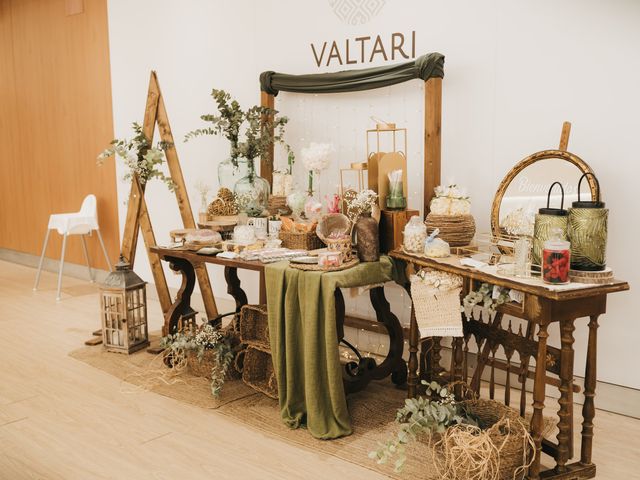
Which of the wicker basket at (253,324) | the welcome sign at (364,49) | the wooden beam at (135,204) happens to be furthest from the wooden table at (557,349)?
the wooden beam at (135,204)

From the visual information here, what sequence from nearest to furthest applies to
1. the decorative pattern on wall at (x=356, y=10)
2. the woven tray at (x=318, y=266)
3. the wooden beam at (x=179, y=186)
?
the woven tray at (x=318, y=266) < the decorative pattern on wall at (x=356, y=10) < the wooden beam at (x=179, y=186)

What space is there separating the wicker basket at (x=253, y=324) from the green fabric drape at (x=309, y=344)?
424mm

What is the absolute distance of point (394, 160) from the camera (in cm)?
333

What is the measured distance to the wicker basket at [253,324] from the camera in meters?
3.54

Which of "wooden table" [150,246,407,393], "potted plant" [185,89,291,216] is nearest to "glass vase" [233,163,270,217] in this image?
"potted plant" [185,89,291,216]

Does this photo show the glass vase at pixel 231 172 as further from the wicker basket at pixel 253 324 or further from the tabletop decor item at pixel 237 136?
the wicker basket at pixel 253 324

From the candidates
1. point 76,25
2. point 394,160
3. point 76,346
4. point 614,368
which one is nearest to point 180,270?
point 76,346

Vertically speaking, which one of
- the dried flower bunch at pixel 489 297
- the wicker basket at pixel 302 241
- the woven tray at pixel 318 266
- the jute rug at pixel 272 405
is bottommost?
the jute rug at pixel 272 405

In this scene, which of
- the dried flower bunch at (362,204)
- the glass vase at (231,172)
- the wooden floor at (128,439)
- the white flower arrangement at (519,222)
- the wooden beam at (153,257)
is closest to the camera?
the wooden floor at (128,439)

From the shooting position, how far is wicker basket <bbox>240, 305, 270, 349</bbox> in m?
3.54

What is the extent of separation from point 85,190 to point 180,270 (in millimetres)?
3043

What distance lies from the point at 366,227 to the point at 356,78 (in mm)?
1096

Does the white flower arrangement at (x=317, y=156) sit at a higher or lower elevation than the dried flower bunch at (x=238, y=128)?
lower

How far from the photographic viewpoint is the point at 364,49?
391 cm
